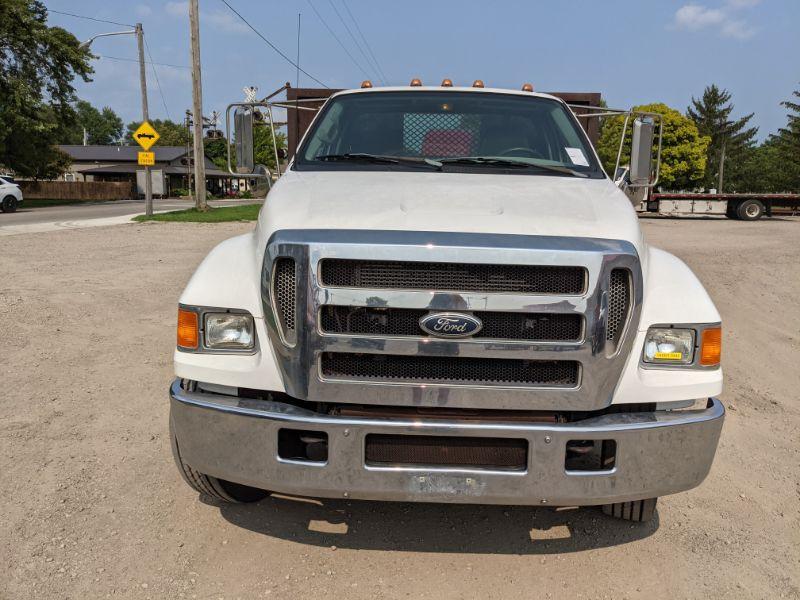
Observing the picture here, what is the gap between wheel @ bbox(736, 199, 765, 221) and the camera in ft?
86.7

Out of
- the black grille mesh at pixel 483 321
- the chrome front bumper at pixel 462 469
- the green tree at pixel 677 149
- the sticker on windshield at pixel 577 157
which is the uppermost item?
the green tree at pixel 677 149

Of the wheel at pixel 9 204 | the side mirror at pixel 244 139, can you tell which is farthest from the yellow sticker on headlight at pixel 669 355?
the wheel at pixel 9 204

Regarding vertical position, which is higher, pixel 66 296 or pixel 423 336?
pixel 423 336

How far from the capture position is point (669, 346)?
2.66m

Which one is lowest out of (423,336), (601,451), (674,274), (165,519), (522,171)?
(165,519)

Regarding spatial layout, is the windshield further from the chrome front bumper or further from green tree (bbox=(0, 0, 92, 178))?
green tree (bbox=(0, 0, 92, 178))

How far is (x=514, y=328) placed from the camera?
8.31ft

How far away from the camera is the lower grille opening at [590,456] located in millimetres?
2553

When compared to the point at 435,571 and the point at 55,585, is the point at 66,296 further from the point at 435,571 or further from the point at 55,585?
the point at 435,571

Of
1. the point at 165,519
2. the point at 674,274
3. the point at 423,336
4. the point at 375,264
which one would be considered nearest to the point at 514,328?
the point at 423,336

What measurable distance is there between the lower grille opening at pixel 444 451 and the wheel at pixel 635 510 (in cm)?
97

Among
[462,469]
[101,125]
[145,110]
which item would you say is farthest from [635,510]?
[101,125]

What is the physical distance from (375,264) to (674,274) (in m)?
1.37

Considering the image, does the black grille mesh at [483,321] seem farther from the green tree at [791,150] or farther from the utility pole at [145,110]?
the green tree at [791,150]
